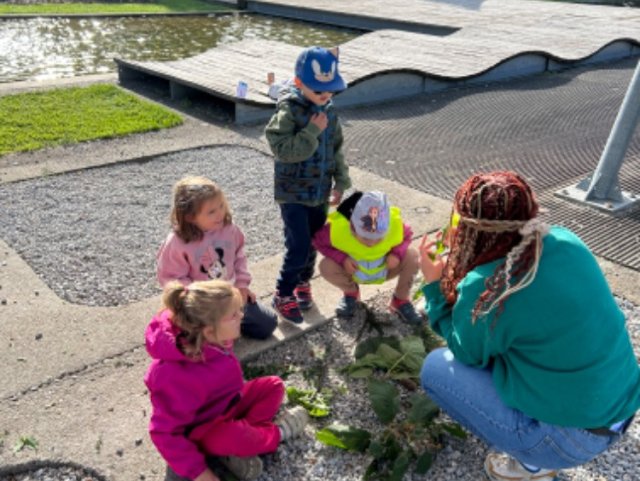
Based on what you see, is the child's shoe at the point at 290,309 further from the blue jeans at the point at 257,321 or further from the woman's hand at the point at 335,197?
the woman's hand at the point at 335,197

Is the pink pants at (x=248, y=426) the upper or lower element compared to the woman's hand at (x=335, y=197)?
lower

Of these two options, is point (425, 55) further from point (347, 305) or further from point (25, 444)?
point (25, 444)

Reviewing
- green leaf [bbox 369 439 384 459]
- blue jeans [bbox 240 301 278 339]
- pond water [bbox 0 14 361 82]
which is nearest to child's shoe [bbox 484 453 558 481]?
green leaf [bbox 369 439 384 459]

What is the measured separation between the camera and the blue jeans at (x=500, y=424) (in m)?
2.45

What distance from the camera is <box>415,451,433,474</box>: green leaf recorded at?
2781 mm

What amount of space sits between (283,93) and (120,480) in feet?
7.12

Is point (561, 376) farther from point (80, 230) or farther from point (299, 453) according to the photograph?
point (80, 230)

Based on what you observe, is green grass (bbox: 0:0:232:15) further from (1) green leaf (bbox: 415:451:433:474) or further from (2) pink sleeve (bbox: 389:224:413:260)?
(1) green leaf (bbox: 415:451:433:474)

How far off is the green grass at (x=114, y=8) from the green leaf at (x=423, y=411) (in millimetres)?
17657

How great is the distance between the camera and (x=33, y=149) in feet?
22.4

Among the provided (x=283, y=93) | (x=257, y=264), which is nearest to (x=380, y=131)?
(x=257, y=264)

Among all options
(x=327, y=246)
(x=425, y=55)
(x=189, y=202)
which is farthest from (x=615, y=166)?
(x=425, y=55)

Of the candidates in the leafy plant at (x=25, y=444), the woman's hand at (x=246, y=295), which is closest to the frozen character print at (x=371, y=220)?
the woman's hand at (x=246, y=295)

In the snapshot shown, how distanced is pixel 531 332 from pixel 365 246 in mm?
1524
